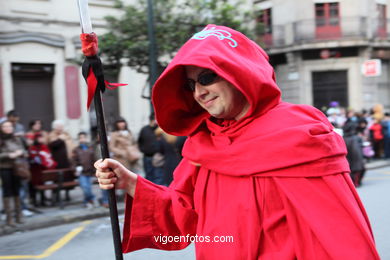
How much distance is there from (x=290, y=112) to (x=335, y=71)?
20.5 metres

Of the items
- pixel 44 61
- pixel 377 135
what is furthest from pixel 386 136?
pixel 44 61

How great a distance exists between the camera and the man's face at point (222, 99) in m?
1.70

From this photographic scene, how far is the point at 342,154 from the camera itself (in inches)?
62.5

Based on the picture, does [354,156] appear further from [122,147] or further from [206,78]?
[206,78]

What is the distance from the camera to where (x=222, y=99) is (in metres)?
1.71

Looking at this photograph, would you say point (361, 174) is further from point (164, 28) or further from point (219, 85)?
point (219, 85)

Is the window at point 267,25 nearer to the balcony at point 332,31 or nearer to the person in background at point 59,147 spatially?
the balcony at point 332,31

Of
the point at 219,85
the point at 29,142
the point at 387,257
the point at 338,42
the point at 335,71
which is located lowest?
the point at 387,257

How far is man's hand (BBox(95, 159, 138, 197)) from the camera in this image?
1785mm

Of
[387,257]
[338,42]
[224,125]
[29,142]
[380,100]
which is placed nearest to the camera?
[224,125]

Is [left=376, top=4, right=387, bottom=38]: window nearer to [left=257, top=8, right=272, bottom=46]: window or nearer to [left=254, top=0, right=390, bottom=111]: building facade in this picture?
[left=254, top=0, right=390, bottom=111]: building facade

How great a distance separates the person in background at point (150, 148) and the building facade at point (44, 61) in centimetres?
471

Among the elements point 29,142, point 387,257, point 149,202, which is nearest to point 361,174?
point 387,257

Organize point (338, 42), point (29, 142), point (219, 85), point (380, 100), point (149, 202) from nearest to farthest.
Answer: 1. point (219, 85)
2. point (149, 202)
3. point (29, 142)
4. point (338, 42)
5. point (380, 100)
